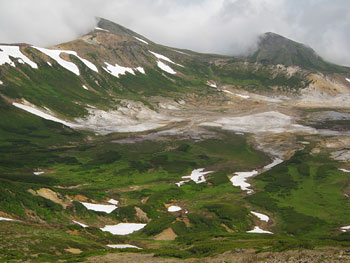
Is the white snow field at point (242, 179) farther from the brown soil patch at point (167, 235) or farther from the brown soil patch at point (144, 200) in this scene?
the brown soil patch at point (167, 235)

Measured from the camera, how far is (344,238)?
49.0 metres

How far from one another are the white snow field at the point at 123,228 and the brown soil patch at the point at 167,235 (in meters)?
5.20

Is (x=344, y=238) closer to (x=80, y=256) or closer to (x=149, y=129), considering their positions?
(x=80, y=256)

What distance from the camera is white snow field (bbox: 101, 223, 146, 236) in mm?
55025

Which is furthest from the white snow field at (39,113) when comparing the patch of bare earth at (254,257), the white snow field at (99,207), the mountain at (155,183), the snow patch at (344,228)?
the patch of bare earth at (254,257)

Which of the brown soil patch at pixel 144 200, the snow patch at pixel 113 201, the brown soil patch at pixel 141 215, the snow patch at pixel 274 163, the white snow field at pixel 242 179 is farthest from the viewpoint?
the snow patch at pixel 274 163

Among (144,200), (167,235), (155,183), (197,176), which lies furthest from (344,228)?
(197,176)

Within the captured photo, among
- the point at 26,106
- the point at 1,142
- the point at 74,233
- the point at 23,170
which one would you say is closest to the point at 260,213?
the point at 74,233

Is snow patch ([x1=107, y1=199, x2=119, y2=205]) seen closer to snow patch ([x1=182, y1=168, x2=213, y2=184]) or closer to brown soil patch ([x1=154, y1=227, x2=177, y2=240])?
brown soil patch ([x1=154, y1=227, x2=177, y2=240])

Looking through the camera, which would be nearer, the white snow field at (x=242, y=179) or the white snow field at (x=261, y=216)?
the white snow field at (x=261, y=216)

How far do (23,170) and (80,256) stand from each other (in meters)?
69.7

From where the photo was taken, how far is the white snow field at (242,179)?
9286 centimetres

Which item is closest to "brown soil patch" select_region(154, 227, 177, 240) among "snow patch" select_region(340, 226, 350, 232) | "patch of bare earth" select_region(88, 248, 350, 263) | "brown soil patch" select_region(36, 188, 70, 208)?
"patch of bare earth" select_region(88, 248, 350, 263)

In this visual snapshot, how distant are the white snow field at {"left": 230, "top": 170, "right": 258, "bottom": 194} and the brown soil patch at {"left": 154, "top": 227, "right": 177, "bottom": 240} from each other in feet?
127
